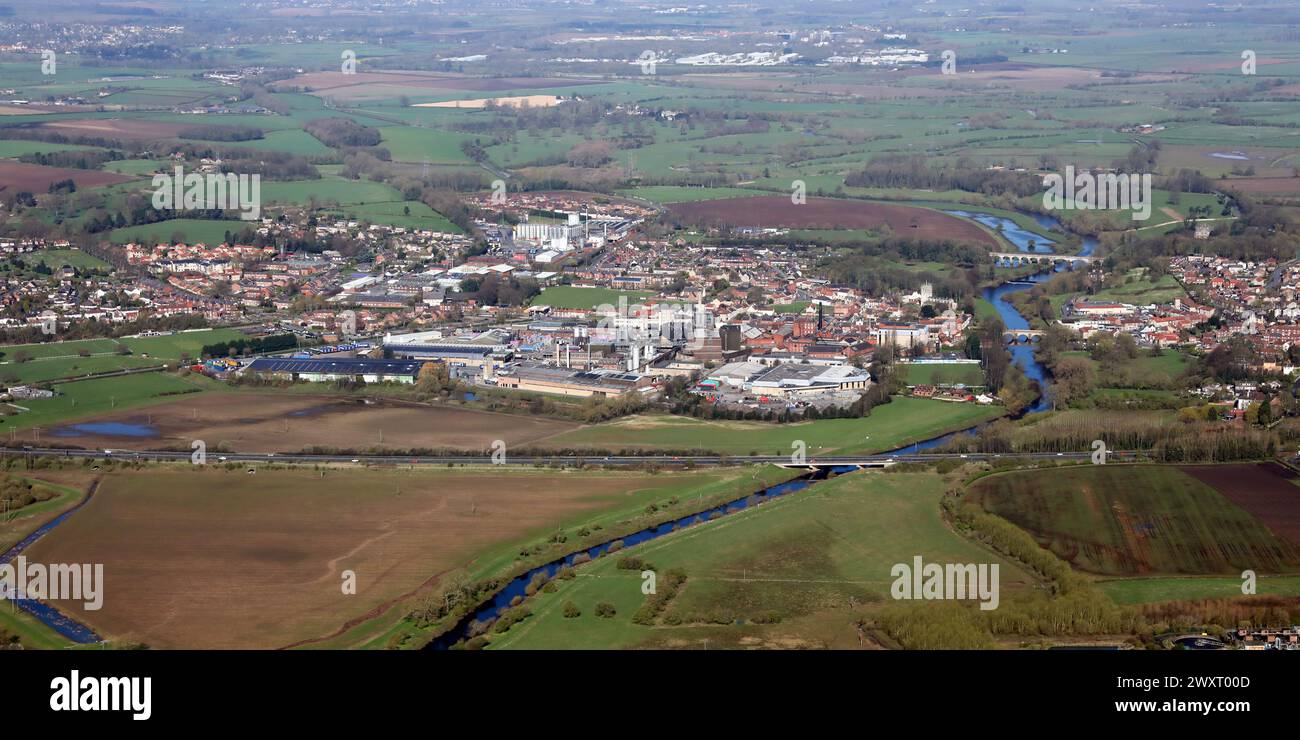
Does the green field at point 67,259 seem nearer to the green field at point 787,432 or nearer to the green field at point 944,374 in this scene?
the green field at point 787,432

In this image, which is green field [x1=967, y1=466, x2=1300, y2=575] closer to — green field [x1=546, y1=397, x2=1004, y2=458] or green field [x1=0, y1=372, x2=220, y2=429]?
green field [x1=546, y1=397, x2=1004, y2=458]

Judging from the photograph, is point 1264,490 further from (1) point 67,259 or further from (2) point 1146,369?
(1) point 67,259

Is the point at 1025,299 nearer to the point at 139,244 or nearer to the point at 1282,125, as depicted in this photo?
the point at 139,244

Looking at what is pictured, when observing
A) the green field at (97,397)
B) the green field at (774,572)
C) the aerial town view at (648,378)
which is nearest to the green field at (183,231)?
the aerial town view at (648,378)

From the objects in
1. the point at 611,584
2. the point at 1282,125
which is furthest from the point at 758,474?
the point at 1282,125

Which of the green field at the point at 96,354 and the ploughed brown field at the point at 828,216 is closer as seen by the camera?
the green field at the point at 96,354

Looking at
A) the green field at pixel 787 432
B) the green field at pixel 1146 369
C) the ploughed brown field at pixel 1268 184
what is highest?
the ploughed brown field at pixel 1268 184

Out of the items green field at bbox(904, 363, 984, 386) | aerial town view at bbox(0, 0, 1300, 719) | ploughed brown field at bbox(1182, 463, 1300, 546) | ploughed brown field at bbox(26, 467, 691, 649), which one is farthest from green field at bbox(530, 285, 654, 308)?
ploughed brown field at bbox(1182, 463, 1300, 546)
